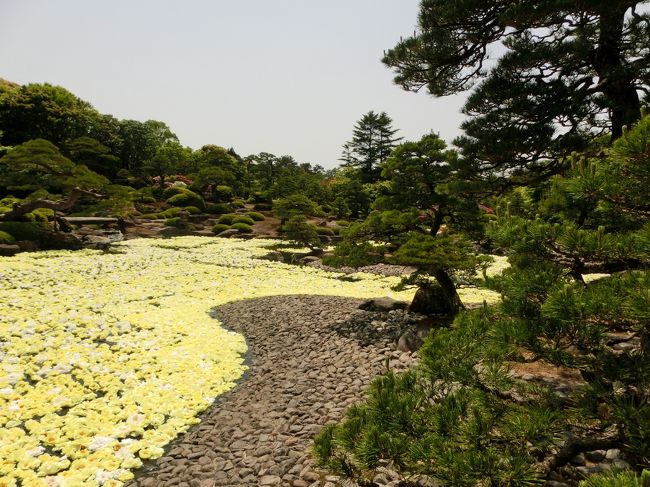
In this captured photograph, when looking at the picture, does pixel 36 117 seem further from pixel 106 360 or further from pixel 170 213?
pixel 106 360

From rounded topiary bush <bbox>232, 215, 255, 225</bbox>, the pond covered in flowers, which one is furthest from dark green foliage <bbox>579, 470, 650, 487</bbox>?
rounded topiary bush <bbox>232, 215, 255, 225</bbox>

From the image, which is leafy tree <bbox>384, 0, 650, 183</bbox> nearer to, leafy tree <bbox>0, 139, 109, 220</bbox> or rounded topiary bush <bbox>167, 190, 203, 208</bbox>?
leafy tree <bbox>0, 139, 109, 220</bbox>

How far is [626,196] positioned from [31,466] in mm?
6462

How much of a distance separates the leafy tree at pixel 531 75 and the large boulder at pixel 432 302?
12.9ft

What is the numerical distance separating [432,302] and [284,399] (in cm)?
572

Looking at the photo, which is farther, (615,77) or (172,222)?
(172,222)

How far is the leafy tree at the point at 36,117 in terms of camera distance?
137 ft

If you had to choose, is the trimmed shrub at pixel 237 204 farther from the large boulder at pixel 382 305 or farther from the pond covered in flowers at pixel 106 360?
the large boulder at pixel 382 305

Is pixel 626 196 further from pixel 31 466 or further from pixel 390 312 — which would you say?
pixel 390 312

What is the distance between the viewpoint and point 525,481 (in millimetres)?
2031

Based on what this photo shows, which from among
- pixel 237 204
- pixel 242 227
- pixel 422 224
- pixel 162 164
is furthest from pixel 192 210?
pixel 422 224

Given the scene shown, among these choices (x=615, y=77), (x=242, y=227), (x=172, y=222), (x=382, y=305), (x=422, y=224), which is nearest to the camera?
(x=615, y=77)

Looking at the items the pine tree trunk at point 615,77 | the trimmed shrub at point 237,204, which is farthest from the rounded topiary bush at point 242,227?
the pine tree trunk at point 615,77

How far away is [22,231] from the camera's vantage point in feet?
70.3
